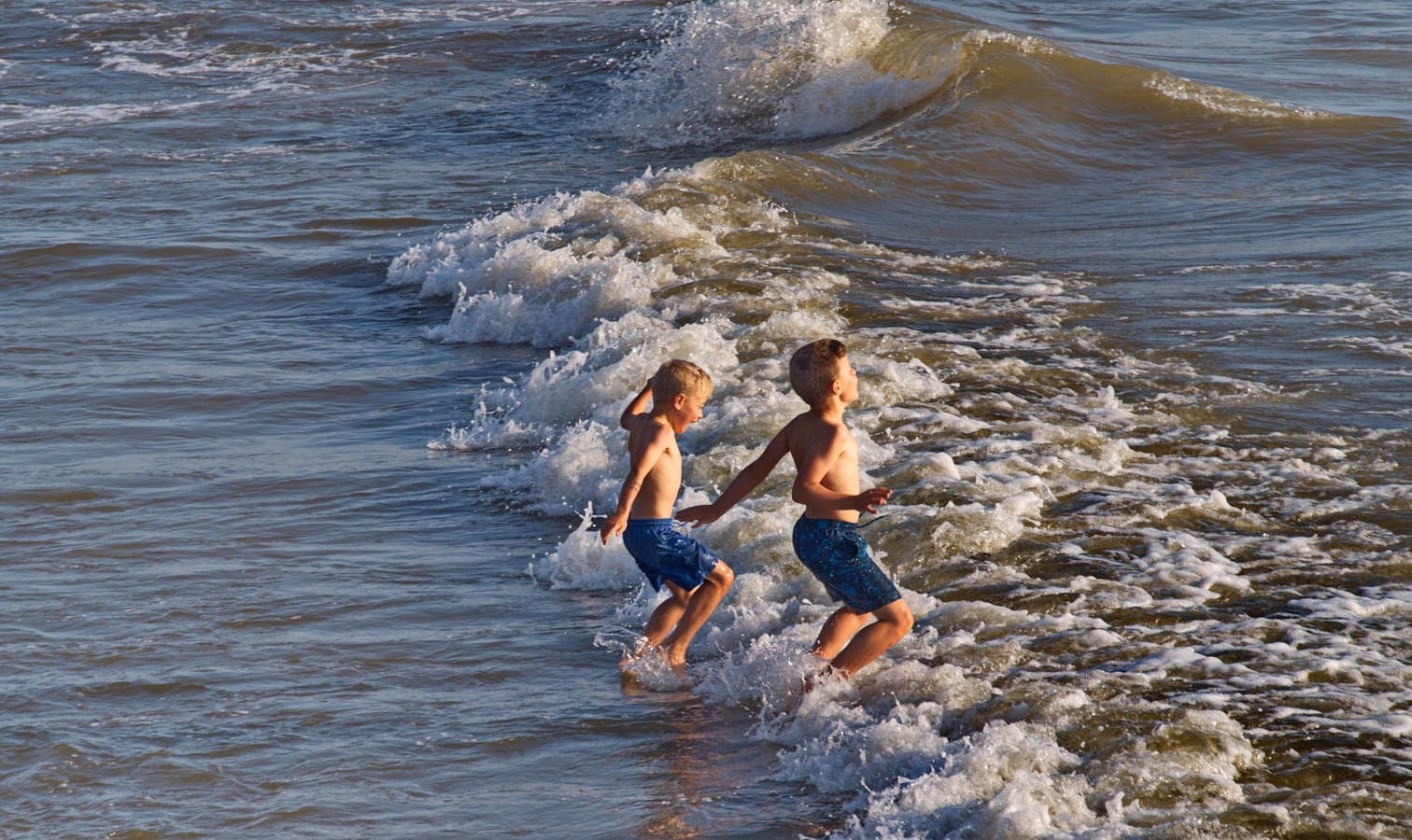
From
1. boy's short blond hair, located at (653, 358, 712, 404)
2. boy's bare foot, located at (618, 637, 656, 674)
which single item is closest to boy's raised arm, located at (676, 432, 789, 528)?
boy's short blond hair, located at (653, 358, 712, 404)

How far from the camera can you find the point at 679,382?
5148 millimetres

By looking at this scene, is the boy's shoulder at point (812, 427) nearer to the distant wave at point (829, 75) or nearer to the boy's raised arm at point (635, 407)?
the boy's raised arm at point (635, 407)

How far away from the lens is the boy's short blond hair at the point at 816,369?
186 inches

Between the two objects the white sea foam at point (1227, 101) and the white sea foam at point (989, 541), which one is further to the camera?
the white sea foam at point (1227, 101)

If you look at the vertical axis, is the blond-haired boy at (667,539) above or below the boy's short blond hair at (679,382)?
below

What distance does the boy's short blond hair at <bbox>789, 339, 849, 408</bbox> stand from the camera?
15.5 ft

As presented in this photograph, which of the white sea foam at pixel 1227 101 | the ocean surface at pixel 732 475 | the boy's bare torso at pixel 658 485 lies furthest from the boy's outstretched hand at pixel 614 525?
the white sea foam at pixel 1227 101

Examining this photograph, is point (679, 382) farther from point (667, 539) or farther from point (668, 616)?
point (668, 616)

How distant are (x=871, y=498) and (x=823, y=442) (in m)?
0.47

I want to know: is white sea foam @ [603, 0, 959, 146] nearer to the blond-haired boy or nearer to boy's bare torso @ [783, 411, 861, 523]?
the blond-haired boy

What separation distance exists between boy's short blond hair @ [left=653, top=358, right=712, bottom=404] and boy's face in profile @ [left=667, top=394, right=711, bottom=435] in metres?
0.02

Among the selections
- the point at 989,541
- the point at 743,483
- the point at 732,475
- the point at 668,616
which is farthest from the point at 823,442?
the point at 732,475

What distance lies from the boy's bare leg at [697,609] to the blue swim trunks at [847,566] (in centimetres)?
57

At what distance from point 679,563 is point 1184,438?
3.34 m
